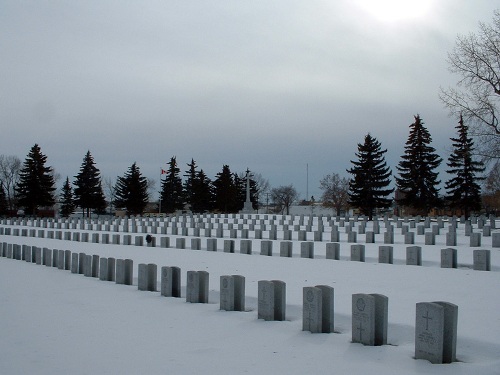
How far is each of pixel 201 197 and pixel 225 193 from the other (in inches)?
131

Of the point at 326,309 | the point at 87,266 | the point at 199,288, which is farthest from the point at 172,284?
the point at 87,266

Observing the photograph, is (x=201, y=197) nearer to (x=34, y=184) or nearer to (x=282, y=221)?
(x=34, y=184)

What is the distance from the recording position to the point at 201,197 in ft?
256

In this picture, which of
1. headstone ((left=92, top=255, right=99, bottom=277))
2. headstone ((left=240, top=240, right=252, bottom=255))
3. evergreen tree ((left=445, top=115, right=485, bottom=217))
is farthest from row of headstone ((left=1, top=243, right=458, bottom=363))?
evergreen tree ((left=445, top=115, right=485, bottom=217))

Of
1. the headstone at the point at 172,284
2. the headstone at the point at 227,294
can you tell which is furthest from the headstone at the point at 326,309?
the headstone at the point at 172,284

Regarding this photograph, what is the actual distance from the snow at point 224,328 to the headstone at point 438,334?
171 millimetres

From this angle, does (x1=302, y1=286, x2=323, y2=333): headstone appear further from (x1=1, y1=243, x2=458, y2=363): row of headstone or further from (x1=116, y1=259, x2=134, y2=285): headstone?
(x1=116, y1=259, x2=134, y2=285): headstone

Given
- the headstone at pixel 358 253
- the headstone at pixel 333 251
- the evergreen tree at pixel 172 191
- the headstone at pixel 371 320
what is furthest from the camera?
the evergreen tree at pixel 172 191

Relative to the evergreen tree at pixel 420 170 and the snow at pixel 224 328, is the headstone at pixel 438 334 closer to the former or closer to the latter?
the snow at pixel 224 328

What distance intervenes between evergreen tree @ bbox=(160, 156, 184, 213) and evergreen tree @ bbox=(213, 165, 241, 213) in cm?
680

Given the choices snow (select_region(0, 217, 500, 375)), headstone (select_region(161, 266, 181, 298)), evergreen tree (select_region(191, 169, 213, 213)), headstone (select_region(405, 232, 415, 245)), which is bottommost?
snow (select_region(0, 217, 500, 375))

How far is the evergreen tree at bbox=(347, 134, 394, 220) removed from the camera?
55625mm

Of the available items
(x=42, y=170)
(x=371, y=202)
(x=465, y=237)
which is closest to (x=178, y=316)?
(x=465, y=237)

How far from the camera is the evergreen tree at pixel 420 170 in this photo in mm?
54875
